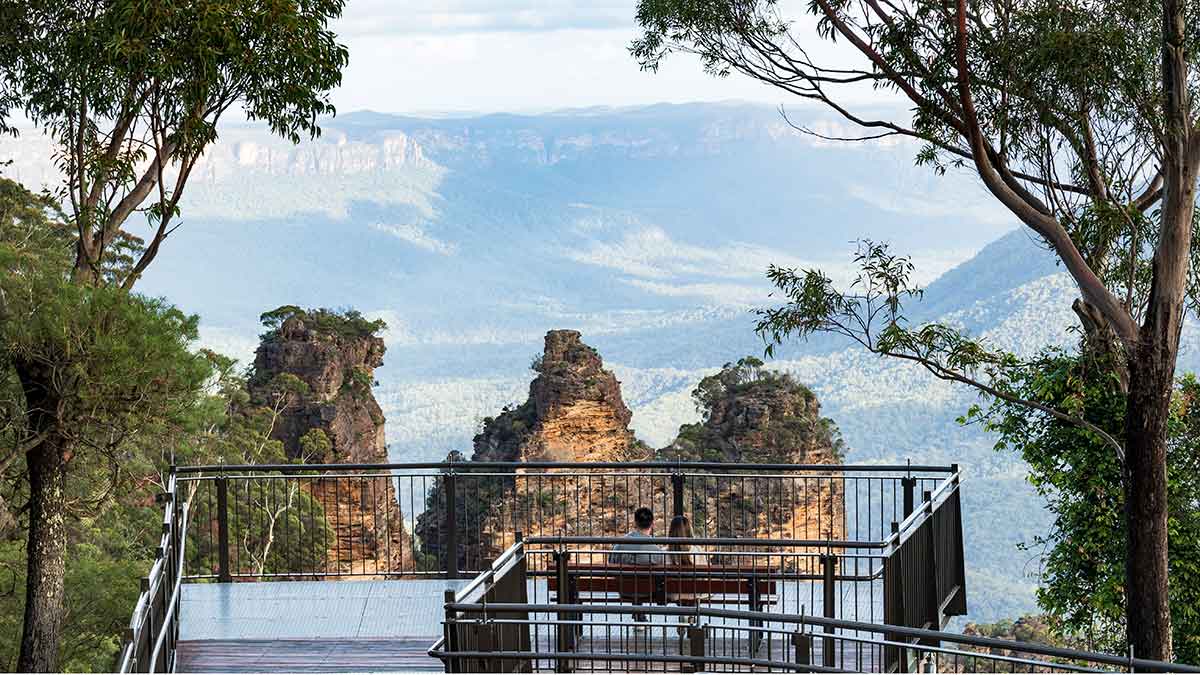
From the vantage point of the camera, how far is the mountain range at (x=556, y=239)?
4540 inches

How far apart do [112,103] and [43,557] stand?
4.54 m

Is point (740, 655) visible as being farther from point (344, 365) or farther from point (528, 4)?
point (528, 4)

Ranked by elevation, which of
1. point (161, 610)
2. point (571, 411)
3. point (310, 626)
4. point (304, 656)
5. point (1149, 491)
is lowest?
point (304, 656)

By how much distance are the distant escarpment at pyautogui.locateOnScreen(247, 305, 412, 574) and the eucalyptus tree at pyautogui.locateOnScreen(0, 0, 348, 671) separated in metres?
25.2

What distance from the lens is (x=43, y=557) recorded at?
527 inches

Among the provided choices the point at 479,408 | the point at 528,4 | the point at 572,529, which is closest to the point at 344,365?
the point at 572,529

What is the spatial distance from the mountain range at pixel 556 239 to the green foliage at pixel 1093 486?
80.2m

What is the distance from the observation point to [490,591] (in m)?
8.21

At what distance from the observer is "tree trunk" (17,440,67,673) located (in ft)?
43.2

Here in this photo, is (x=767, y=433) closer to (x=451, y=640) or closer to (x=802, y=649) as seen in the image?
(x=802, y=649)

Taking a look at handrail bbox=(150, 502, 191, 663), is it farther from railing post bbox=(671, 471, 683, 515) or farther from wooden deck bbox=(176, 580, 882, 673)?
railing post bbox=(671, 471, 683, 515)

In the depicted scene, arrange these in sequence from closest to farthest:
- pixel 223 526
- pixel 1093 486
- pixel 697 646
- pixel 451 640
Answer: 1. pixel 451 640
2. pixel 697 646
3. pixel 223 526
4. pixel 1093 486

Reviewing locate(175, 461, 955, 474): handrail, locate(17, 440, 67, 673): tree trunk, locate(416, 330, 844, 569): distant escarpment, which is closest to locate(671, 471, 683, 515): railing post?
locate(175, 461, 955, 474): handrail

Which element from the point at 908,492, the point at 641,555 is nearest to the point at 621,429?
the point at 908,492
